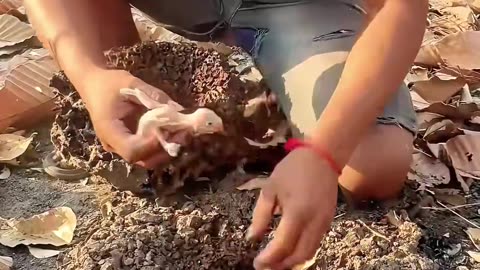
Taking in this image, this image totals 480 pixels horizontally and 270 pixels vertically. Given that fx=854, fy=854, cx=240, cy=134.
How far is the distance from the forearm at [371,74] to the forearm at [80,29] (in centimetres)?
34

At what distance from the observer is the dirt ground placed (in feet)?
3.16

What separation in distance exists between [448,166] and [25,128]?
0.65 meters

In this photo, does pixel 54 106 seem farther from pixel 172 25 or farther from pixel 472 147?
pixel 472 147

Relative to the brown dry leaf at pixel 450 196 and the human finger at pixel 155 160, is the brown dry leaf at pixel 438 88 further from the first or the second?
the human finger at pixel 155 160

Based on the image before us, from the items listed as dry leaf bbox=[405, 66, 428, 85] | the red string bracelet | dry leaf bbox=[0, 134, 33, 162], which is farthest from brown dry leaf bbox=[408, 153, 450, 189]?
dry leaf bbox=[0, 134, 33, 162]

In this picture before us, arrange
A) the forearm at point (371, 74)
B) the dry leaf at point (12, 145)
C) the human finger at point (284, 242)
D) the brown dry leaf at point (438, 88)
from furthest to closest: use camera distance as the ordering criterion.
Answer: the brown dry leaf at point (438, 88) → the dry leaf at point (12, 145) → the forearm at point (371, 74) → the human finger at point (284, 242)

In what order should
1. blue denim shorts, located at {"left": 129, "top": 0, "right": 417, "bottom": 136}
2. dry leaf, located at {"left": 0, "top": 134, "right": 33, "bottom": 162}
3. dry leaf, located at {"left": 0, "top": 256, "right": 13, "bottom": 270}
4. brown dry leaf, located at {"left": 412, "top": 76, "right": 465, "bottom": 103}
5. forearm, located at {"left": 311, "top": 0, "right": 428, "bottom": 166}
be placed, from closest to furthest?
forearm, located at {"left": 311, "top": 0, "right": 428, "bottom": 166} → dry leaf, located at {"left": 0, "top": 256, "right": 13, "bottom": 270} → blue denim shorts, located at {"left": 129, "top": 0, "right": 417, "bottom": 136} → dry leaf, located at {"left": 0, "top": 134, "right": 33, "bottom": 162} → brown dry leaf, located at {"left": 412, "top": 76, "right": 465, "bottom": 103}

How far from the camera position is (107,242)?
97cm

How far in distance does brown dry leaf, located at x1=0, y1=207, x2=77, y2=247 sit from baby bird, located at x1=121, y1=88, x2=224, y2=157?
23cm

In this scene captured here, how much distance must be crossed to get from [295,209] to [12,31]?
982mm

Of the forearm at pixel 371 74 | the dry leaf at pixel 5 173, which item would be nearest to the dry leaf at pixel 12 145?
the dry leaf at pixel 5 173

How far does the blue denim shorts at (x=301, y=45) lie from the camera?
1.15m

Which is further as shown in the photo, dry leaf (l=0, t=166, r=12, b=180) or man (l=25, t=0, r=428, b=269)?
dry leaf (l=0, t=166, r=12, b=180)

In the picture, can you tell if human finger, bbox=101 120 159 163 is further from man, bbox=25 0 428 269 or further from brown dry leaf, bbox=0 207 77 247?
brown dry leaf, bbox=0 207 77 247
